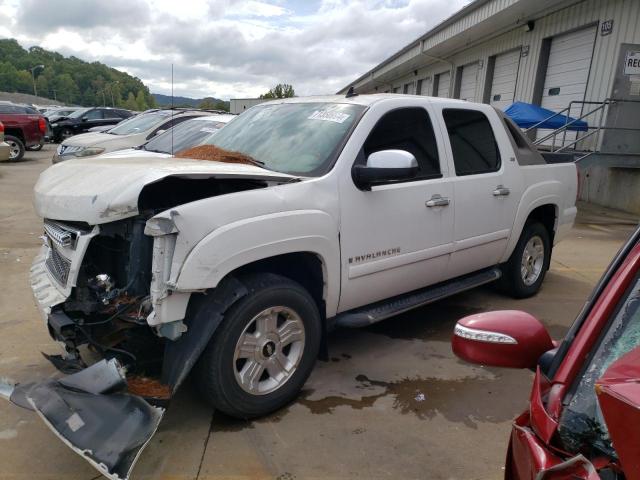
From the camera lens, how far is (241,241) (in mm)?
2691

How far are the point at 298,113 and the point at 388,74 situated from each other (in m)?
27.3

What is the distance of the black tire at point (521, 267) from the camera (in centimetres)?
507

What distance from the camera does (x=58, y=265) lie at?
3062 mm

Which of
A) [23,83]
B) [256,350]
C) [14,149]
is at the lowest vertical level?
[256,350]

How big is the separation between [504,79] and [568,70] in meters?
3.65

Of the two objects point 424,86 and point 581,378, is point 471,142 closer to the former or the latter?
point 581,378

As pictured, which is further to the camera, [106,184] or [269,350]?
[269,350]

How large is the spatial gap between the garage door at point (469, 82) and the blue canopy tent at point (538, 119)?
282 inches

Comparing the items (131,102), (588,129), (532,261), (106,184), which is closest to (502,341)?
(106,184)

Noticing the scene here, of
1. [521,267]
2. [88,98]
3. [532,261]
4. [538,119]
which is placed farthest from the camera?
[88,98]

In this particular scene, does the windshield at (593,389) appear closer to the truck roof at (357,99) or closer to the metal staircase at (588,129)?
the truck roof at (357,99)

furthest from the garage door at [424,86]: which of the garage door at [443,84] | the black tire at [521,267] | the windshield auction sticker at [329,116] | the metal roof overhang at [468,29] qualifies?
the windshield auction sticker at [329,116]

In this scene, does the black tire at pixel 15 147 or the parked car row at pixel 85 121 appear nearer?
the black tire at pixel 15 147

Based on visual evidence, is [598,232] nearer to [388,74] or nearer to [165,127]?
[165,127]
